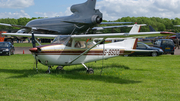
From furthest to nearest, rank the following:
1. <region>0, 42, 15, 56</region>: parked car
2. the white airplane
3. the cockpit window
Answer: <region>0, 42, 15, 56</region>: parked car, the cockpit window, the white airplane

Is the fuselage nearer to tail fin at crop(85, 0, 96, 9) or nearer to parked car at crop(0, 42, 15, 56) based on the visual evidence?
parked car at crop(0, 42, 15, 56)

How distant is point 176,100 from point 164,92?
0.83 m

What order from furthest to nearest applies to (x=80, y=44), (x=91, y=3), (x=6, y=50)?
(x=91, y=3) < (x=6, y=50) < (x=80, y=44)

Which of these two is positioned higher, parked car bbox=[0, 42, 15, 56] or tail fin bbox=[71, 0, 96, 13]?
→ tail fin bbox=[71, 0, 96, 13]

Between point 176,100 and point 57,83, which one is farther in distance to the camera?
point 57,83

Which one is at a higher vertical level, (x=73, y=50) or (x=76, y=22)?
(x=76, y=22)

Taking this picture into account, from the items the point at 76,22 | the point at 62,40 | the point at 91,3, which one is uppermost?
the point at 91,3

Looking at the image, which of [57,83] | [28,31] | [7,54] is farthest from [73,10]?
[57,83]

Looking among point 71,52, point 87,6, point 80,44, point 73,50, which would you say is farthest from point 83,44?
point 87,6

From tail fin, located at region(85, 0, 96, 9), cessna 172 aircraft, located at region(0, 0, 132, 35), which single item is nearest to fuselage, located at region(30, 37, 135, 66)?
cessna 172 aircraft, located at region(0, 0, 132, 35)

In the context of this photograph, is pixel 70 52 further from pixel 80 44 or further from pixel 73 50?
pixel 80 44

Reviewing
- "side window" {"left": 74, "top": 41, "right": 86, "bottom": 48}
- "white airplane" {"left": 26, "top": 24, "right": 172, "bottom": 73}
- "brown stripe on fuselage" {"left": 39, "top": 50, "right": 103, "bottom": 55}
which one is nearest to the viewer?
"white airplane" {"left": 26, "top": 24, "right": 172, "bottom": 73}

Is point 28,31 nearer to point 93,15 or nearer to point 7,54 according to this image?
point 93,15

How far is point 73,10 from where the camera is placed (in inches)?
1357
